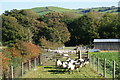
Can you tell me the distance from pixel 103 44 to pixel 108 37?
6097 millimetres

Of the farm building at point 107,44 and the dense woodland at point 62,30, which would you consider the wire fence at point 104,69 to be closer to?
the farm building at point 107,44

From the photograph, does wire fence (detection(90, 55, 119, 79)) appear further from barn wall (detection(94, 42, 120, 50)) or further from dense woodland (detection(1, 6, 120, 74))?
dense woodland (detection(1, 6, 120, 74))

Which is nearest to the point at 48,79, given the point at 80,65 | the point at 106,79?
the point at 106,79

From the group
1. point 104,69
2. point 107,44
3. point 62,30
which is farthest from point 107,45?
point 104,69

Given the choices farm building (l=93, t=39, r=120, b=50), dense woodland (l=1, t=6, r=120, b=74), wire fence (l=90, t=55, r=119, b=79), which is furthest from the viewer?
dense woodland (l=1, t=6, r=120, b=74)

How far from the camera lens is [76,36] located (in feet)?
178

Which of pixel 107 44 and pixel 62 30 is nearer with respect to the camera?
pixel 107 44

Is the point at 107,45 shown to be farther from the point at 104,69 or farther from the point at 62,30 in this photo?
the point at 104,69

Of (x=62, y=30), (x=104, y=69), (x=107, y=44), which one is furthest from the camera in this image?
(x=62, y=30)

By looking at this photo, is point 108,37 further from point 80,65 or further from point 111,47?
point 80,65

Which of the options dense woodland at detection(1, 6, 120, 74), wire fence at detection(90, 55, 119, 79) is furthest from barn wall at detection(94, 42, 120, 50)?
wire fence at detection(90, 55, 119, 79)

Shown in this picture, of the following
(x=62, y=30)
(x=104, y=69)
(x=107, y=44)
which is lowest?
(x=107, y=44)

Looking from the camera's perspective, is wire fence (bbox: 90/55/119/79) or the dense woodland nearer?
wire fence (bbox: 90/55/119/79)

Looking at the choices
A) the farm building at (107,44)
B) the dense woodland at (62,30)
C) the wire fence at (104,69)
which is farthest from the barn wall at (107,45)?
the wire fence at (104,69)
